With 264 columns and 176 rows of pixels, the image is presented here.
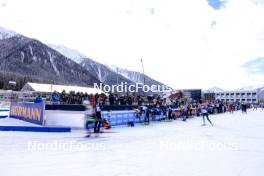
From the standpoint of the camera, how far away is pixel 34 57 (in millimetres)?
153250

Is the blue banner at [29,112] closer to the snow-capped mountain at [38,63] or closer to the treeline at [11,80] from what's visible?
the treeline at [11,80]

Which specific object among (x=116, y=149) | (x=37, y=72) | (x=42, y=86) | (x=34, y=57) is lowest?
(x=116, y=149)

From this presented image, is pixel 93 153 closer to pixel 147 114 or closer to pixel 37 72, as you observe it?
pixel 147 114

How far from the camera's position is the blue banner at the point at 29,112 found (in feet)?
44.4

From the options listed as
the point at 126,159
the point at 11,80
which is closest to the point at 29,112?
the point at 126,159

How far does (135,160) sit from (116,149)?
162cm

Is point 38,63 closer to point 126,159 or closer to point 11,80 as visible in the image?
point 11,80

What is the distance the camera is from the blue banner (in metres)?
13.5

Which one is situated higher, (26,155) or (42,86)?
(42,86)

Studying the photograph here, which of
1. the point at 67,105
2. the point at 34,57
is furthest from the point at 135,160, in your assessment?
the point at 34,57

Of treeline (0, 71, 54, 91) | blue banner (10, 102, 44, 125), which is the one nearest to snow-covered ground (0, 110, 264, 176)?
blue banner (10, 102, 44, 125)

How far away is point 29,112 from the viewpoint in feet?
49.5
